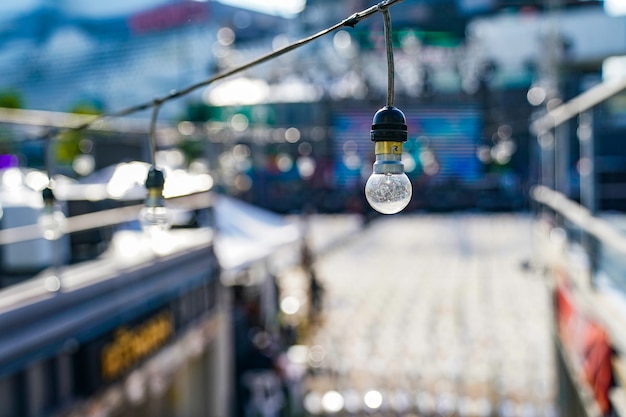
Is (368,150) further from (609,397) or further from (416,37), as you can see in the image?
(609,397)

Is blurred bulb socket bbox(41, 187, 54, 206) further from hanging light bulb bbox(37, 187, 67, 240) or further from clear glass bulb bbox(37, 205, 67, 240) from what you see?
clear glass bulb bbox(37, 205, 67, 240)

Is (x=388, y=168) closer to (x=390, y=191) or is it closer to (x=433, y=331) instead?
(x=390, y=191)

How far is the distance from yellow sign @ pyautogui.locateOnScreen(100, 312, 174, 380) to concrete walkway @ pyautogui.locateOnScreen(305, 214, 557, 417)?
2911mm

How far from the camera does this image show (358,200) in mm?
25078

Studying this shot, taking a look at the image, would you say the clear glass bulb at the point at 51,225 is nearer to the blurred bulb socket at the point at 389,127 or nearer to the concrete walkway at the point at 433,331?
the blurred bulb socket at the point at 389,127

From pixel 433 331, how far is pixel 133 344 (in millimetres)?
7982

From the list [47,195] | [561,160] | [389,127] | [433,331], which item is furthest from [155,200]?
[433,331]

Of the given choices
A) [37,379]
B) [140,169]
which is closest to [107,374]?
[37,379]

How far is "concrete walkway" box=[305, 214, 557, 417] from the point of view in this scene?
342 inches

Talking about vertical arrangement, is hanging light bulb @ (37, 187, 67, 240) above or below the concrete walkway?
above

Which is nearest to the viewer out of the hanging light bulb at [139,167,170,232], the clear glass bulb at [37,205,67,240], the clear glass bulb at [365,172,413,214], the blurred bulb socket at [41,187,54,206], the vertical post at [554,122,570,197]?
the clear glass bulb at [365,172,413,214]

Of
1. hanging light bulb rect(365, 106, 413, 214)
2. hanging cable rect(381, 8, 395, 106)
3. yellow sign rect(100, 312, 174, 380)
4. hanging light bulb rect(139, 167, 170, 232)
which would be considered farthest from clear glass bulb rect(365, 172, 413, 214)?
yellow sign rect(100, 312, 174, 380)

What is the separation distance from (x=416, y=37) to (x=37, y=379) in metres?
17.8

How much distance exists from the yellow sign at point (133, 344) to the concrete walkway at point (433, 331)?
291 cm
